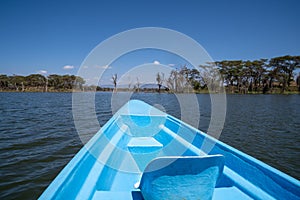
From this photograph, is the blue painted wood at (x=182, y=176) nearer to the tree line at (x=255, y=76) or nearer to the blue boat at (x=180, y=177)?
the blue boat at (x=180, y=177)

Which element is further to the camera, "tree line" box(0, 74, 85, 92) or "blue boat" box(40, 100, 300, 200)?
"tree line" box(0, 74, 85, 92)

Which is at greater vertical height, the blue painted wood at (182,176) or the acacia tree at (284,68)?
the acacia tree at (284,68)

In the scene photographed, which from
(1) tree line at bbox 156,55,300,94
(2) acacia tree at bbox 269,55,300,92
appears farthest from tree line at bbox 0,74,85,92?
(2) acacia tree at bbox 269,55,300,92

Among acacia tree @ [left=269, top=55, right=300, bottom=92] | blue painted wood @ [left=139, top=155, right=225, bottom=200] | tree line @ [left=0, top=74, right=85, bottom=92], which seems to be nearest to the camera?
blue painted wood @ [left=139, top=155, right=225, bottom=200]

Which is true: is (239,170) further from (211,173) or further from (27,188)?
(27,188)

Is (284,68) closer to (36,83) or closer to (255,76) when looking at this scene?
(255,76)

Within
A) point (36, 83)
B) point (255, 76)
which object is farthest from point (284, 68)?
point (36, 83)

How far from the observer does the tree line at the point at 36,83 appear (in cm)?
6856

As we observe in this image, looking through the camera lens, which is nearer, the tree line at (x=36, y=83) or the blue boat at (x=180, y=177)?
the blue boat at (x=180, y=177)

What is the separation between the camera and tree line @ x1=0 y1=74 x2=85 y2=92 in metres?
68.6

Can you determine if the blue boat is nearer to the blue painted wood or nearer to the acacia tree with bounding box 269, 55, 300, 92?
the blue painted wood

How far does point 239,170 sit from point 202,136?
2.55ft

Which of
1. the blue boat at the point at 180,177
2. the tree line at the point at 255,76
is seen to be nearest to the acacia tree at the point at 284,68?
the tree line at the point at 255,76

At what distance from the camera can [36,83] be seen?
70.9m
